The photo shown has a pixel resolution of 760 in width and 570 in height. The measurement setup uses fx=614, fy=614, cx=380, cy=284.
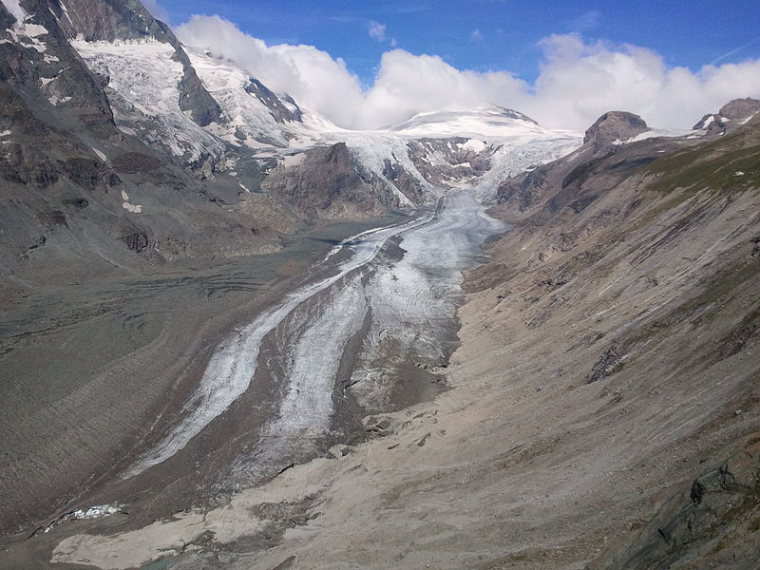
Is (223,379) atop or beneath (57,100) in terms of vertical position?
Result: beneath

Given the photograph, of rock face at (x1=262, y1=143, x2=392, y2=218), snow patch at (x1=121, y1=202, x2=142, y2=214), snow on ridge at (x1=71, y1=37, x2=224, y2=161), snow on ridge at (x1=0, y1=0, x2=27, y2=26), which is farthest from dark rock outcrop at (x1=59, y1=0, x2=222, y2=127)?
snow patch at (x1=121, y1=202, x2=142, y2=214)

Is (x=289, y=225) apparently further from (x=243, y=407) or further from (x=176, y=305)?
(x=243, y=407)

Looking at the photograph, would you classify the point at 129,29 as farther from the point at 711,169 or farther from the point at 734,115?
the point at 711,169

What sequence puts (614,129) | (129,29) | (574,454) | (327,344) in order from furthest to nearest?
(129,29) → (614,129) → (327,344) → (574,454)

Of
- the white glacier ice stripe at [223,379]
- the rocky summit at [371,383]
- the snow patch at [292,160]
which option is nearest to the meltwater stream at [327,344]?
the white glacier ice stripe at [223,379]

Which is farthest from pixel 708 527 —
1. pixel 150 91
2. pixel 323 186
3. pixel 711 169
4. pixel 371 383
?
pixel 150 91

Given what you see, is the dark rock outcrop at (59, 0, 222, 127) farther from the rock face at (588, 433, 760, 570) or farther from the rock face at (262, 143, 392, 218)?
the rock face at (588, 433, 760, 570)
